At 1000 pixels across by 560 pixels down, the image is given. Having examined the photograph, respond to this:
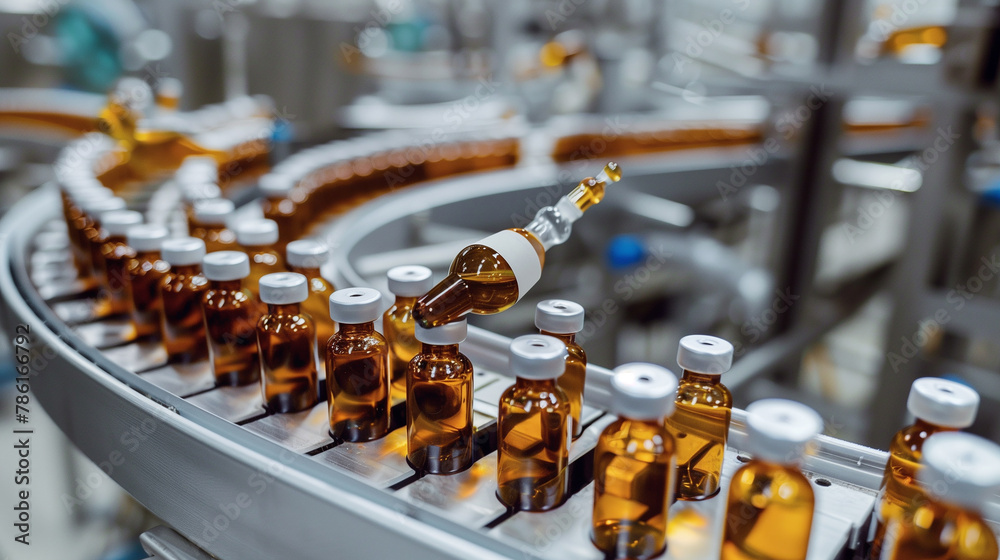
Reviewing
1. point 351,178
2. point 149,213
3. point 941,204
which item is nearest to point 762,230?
point 941,204

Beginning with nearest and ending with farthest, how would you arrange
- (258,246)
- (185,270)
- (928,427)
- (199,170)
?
(928,427)
(185,270)
(258,246)
(199,170)

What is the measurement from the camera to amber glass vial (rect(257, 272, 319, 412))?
0.73 m

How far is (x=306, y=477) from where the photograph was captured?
0.60 meters


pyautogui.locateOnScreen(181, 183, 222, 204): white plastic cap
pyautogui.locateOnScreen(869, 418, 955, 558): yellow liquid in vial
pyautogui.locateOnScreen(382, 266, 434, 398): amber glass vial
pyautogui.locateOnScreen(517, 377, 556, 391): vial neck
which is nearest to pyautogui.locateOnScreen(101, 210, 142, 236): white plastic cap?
pyautogui.locateOnScreen(181, 183, 222, 204): white plastic cap

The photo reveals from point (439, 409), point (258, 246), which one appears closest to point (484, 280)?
point (439, 409)

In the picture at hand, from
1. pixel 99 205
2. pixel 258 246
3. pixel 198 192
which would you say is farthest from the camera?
pixel 198 192

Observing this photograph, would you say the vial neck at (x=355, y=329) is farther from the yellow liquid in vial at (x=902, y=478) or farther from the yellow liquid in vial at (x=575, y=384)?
the yellow liquid in vial at (x=902, y=478)

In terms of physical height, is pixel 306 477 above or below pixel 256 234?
below

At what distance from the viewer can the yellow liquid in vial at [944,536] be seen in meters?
0.45

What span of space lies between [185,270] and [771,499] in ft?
2.34

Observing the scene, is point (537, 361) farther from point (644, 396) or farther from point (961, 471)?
point (961, 471)

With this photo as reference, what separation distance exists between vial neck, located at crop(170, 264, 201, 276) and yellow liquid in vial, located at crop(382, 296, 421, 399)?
10.4 inches

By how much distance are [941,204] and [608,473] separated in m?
1.62

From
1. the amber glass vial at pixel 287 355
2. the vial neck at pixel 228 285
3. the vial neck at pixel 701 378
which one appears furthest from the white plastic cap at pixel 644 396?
the vial neck at pixel 228 285
